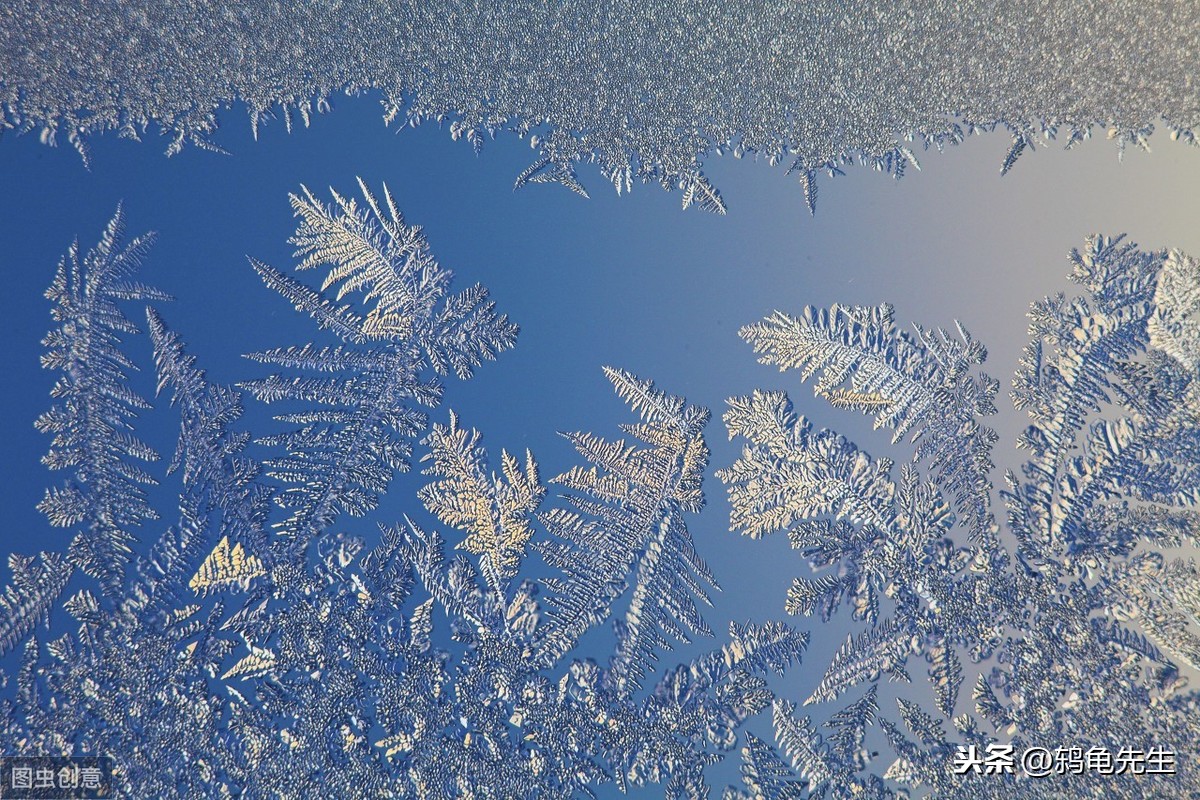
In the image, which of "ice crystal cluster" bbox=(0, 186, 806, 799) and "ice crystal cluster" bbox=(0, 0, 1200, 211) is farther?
"ice crystal cluster" bbox=(0, 0, 1200, 211)

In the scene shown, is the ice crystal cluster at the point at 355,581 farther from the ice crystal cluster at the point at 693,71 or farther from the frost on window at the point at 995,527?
the ice crystal cluster at the point at 693,71

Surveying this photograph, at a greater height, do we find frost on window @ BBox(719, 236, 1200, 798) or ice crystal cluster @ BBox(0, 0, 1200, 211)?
ice crystal cluster @ BBox(0, 0, 1200, 211)

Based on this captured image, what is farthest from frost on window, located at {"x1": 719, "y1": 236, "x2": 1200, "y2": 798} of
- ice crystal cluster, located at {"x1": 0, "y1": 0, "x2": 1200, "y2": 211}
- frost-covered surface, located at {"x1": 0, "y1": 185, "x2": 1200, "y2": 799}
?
ice crystal cluster, located at {"x1": 0, "y1": 0, "x2": 1200, "y2": 211}

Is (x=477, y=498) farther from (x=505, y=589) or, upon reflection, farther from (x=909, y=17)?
(x=909, y=17)

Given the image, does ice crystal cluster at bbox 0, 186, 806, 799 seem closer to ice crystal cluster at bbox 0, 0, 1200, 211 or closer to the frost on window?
the frost on window

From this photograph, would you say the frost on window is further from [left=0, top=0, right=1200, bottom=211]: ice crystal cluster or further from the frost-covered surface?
[left=0, top=0, right=1200, bottom=211]: ice crystal cluster

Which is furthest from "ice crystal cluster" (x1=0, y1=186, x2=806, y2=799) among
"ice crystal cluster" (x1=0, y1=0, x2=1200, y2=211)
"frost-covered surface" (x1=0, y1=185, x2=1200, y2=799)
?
"ice crystal cluster" (x1=0, y1=0, x2=1200, y2=211)

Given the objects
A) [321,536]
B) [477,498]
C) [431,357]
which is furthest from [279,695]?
[431,357]
